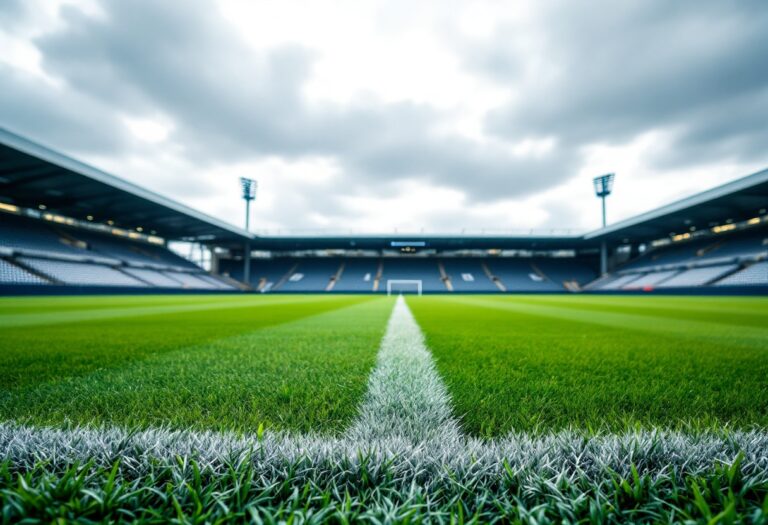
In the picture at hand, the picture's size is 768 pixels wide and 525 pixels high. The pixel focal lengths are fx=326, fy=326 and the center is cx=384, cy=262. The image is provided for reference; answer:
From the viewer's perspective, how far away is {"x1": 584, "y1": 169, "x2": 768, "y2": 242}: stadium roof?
1686 centimetres

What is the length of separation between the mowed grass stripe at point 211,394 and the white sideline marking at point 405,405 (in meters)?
0.07

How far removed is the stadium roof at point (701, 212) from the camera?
16.9 metres

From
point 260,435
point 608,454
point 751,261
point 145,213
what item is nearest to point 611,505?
point 608,454

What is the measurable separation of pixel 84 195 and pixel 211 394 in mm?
24106

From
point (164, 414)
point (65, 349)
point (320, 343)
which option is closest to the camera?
point (164, 414)

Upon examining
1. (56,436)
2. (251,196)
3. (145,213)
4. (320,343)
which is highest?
(251,196)

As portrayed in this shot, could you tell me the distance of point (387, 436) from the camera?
3.11ft

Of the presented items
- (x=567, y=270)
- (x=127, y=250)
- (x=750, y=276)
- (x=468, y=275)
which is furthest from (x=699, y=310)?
(x=127, y=250)

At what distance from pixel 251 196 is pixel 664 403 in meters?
37.9

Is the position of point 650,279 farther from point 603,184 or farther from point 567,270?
point 603,184

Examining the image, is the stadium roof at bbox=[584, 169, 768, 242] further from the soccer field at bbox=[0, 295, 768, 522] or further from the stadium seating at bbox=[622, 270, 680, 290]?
the soccer field at bbox=[0, 295, 768, 522]

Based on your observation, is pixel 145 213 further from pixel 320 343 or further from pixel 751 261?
pixel 751 261

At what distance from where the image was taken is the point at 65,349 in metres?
2.40

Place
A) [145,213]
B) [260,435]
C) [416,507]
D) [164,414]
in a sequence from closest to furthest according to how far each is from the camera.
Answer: [416,507], [260,435], [164,414], [145,213]
